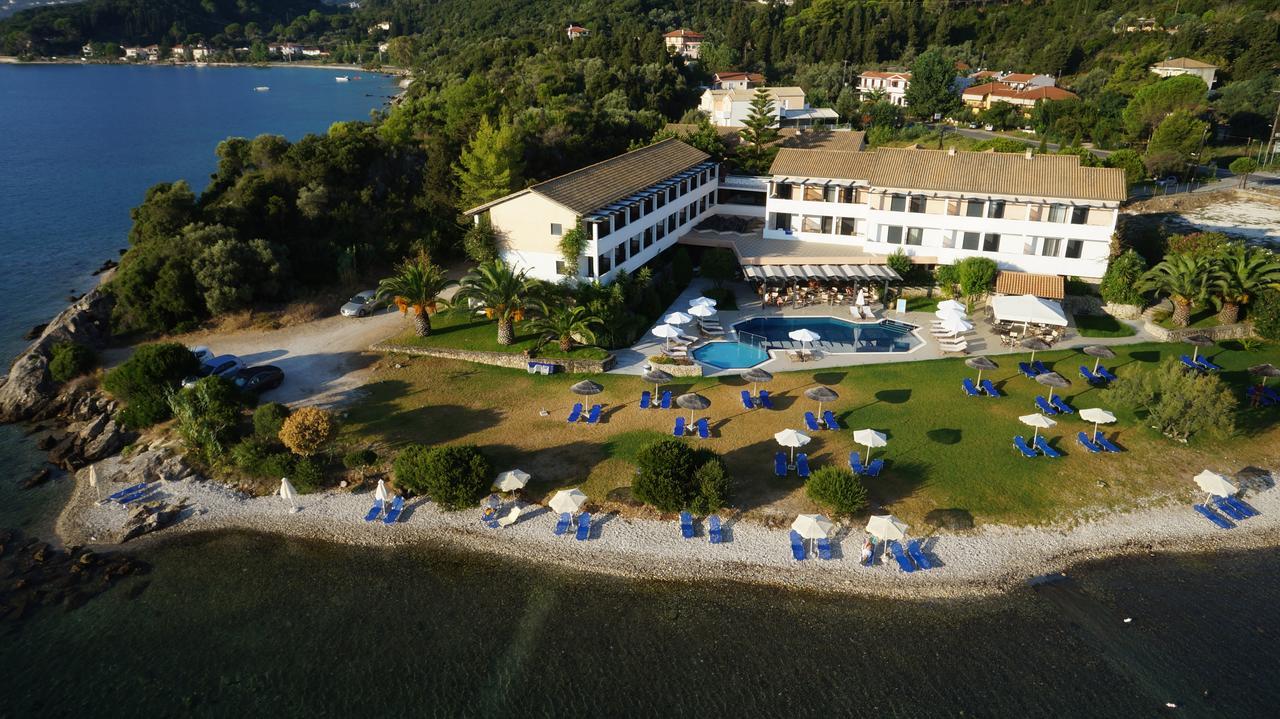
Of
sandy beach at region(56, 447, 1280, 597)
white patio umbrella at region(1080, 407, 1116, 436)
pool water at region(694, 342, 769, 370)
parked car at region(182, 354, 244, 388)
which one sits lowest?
sandy beach at region(56, 447, 1280, 597)

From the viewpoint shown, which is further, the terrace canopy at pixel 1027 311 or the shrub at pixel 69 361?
the terrace canopy at pixel 1027 311

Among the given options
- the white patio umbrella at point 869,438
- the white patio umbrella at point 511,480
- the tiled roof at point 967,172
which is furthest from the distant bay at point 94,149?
the tiled roof at point 967,172

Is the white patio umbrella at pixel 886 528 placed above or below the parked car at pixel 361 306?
below

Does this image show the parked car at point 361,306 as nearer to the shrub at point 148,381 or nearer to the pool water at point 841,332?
the shrub at point 148,381

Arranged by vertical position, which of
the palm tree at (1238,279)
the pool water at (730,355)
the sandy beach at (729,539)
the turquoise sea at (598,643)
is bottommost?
the turquoise sea at (598,643)

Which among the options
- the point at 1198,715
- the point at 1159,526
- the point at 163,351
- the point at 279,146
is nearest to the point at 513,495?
the point at 163,351

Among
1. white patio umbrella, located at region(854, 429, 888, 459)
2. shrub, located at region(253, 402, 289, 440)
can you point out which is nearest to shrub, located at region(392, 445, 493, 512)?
shrub, located at region(253, 402, 289, 440)

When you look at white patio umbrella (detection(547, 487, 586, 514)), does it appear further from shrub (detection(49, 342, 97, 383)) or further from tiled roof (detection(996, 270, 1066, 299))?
tiled roof (detection(996, 270, 1066, 299))

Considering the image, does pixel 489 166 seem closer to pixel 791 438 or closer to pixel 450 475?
pixel 450 475
